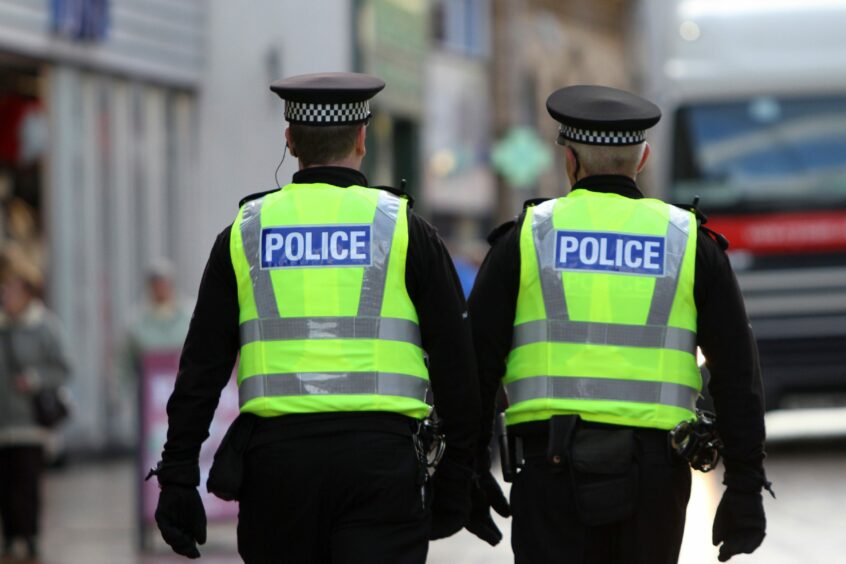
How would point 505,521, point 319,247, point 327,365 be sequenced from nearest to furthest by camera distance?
point 327,365 < point 319,247 < point 505,521

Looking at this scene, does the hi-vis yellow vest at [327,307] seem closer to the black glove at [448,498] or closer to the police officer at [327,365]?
the police officer at [327,365]

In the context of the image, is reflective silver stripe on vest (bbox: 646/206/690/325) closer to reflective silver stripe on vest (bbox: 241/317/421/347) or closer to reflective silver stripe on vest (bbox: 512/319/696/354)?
reflective silver stripe on vest (bbox: 512/319/696/354)

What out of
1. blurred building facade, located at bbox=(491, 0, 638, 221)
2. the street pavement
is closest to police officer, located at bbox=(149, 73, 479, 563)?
the street pavement

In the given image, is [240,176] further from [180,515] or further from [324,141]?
[180,515]

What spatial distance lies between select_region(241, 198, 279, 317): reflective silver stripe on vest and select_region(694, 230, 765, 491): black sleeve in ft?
3.79

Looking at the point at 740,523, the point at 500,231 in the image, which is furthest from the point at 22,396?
the point at 740,523

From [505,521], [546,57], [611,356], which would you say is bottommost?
[505,521]

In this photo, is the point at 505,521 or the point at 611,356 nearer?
the point at 611,356

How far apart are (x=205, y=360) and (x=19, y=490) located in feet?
22.0

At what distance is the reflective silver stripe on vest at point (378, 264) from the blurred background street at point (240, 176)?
529cm

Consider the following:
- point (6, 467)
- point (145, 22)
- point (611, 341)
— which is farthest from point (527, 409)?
point (145, 22)

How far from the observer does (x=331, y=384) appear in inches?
189

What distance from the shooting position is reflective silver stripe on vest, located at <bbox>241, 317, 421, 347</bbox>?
486 centimetres

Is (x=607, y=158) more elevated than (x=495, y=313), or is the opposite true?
(x=607, y=158)
